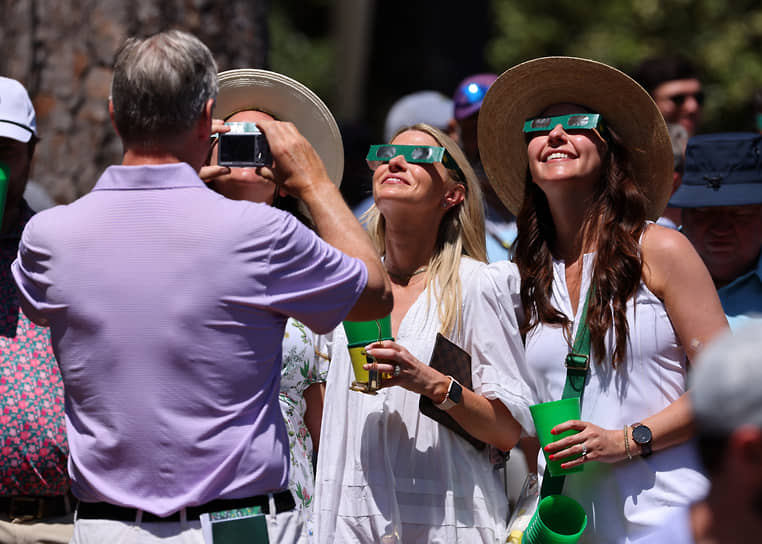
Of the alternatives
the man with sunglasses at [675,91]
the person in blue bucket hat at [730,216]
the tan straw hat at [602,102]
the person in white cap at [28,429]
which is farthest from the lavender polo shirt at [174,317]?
the man with sunglasses at [675,91]

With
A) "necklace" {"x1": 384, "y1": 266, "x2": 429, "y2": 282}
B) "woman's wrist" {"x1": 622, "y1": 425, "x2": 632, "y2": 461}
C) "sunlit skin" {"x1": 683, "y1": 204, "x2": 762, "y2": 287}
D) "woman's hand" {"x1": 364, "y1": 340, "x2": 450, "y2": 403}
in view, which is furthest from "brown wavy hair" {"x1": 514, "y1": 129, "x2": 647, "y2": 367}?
"sunlit skin" {"x1": 683, "y1": 204, "x2": 762, "y2": 287}

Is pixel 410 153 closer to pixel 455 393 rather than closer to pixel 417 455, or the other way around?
pixel 455 393

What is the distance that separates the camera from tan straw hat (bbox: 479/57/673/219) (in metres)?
4.01

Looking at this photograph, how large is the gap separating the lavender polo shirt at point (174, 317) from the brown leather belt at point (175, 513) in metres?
0.03

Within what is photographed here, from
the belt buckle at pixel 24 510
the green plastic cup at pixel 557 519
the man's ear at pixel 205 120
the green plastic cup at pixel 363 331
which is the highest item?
the man's ear at pixel 205 120

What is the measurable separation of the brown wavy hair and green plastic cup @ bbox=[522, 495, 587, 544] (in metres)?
0.50

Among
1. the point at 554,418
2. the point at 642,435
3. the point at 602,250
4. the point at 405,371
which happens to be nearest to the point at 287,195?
the point at 405,371

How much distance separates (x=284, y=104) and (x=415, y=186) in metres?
0.62

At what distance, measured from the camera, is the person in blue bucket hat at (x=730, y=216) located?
4.29m

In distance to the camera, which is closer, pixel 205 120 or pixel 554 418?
pixel 205 120

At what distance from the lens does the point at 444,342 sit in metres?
3.74

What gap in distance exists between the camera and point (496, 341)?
3.78 m

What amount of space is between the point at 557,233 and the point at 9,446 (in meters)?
2.09

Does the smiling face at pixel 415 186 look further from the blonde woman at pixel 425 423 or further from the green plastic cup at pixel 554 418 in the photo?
the green plastic cup at pixel 554 418
